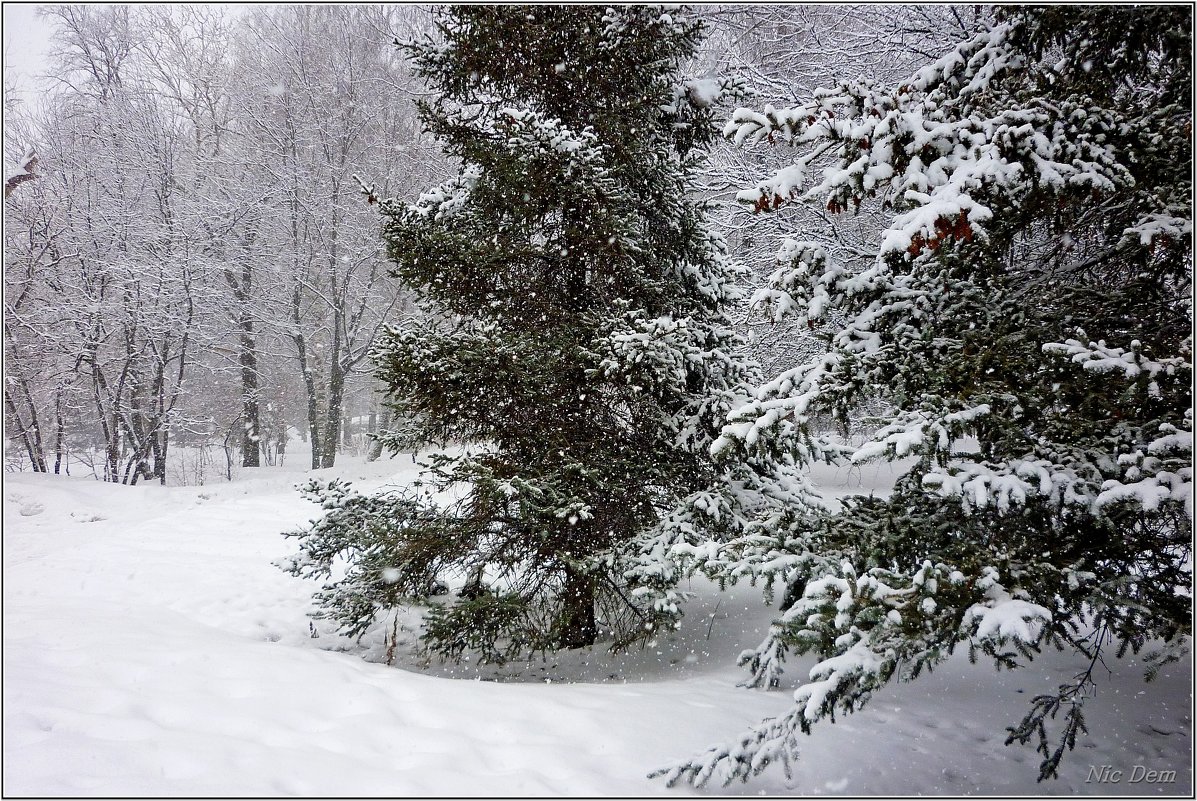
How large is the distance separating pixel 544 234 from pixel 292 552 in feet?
21.5

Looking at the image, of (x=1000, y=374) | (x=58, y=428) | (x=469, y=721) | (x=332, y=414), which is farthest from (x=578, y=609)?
(x=58, y=428)

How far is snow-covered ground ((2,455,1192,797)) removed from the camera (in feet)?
9.86

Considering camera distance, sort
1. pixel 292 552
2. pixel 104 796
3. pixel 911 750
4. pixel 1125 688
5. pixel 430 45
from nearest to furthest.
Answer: pixel 104 796 < pixel 911 750 < pixel 1125 688 < pixel 430 45 < pixel 292 552

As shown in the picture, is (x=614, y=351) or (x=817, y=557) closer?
(x=817, y=557)

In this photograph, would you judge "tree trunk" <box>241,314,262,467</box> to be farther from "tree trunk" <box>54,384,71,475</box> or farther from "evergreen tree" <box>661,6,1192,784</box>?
"evergreen tree" <box>661,6,1192,784</box>

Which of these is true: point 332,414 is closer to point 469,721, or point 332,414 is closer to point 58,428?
point 58,428

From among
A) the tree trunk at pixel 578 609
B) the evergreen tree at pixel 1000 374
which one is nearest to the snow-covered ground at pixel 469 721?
the tree trunk at pixel 578 609

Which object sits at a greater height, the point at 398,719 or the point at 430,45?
the point at 430,45

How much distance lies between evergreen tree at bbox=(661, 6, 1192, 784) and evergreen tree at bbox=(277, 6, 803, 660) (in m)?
1.68

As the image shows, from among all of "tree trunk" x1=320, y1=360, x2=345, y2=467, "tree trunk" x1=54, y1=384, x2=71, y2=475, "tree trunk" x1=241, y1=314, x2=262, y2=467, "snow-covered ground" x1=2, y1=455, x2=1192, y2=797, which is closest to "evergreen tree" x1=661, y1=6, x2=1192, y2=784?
"snow-covered ground" x1=2, y1=455, x2=1192, y2=797

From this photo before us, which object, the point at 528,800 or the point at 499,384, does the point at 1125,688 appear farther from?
the point at 499,384

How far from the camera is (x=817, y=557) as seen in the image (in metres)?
3.57

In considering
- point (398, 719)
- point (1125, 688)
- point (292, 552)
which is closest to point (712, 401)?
point (398, 719)

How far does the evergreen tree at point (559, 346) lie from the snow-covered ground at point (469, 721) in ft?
3.09
